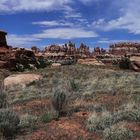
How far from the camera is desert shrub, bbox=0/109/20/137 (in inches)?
450

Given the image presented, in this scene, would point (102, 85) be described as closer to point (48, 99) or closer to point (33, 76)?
point (48, 99)

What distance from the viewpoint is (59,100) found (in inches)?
572

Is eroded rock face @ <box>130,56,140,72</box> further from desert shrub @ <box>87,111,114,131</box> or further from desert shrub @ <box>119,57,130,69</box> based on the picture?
desert shrub @ <box>87,111,114,131</box>

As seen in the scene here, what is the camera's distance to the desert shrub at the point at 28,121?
12539 mm

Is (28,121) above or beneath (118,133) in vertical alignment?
beneath

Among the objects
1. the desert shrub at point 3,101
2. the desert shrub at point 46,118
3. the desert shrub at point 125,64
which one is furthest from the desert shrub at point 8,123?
the desert shrub at point 125,64

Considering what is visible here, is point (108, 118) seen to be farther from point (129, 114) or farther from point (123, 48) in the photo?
point (123, 48)

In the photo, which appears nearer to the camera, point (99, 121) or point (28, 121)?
point (99, 121)

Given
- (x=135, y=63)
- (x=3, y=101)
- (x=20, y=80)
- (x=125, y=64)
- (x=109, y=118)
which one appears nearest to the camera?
(x=109, y=118)

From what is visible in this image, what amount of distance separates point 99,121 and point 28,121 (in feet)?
8.40

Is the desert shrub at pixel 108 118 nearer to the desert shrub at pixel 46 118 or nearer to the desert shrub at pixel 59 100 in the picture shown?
the desert shrub at pixel 46 118

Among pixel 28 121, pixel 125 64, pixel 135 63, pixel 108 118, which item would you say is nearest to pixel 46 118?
pixel 28 121

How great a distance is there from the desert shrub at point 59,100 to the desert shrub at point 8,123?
234 cm

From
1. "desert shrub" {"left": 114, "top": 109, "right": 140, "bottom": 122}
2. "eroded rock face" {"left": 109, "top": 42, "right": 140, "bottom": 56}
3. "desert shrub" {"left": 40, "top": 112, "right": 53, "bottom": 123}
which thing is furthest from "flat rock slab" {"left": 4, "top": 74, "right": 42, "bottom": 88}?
"eroded rock face" {"left": 109, "top": 42, "right": 140, "bottom": 56}
